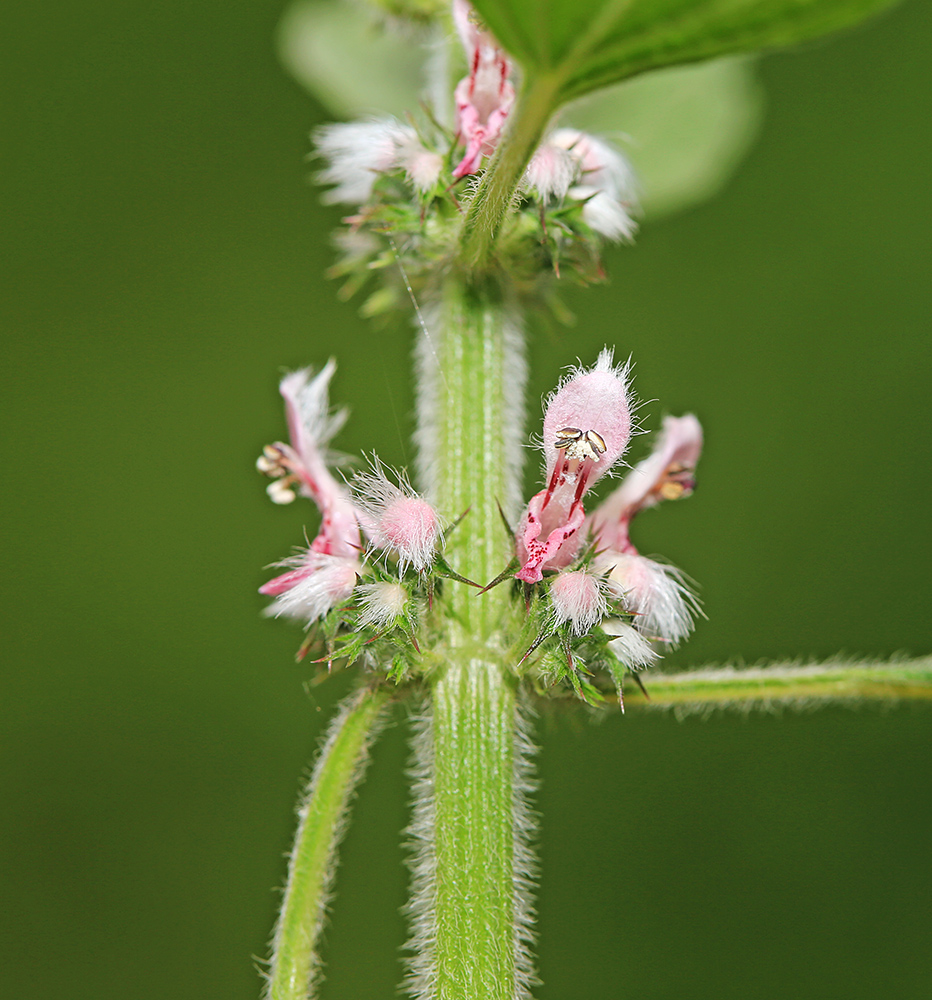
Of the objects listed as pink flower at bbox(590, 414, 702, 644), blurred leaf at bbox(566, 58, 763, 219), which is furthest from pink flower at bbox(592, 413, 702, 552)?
blurred leaf at bbox(566, 58, 763, 219)

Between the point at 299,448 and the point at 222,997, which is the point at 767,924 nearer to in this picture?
the point at 222,997

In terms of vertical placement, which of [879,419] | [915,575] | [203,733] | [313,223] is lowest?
[203,733]

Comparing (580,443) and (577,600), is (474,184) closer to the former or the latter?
(580,443)

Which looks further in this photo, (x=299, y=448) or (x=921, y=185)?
(x=921, y=185)

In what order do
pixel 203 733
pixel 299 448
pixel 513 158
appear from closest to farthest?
pixel 513 158
pixel 299 448
pixel 203 733

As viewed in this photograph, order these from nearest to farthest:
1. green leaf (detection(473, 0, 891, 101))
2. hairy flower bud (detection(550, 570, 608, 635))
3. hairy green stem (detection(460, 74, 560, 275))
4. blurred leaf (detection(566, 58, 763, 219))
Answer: green leaf (detection(473, 0, 891, 101)) → hairy green stem (detection(460, 74, 560, 275)) → hairy flower bud (detection(550, 570, 608, 635)) → blurred leaf (detection(566, 58, 763, 219))

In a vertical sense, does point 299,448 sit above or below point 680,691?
above

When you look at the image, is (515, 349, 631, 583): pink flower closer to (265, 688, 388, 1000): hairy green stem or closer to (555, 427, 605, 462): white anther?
(555, 427, 605, 462): white anther

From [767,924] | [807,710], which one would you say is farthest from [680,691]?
[767,924]
